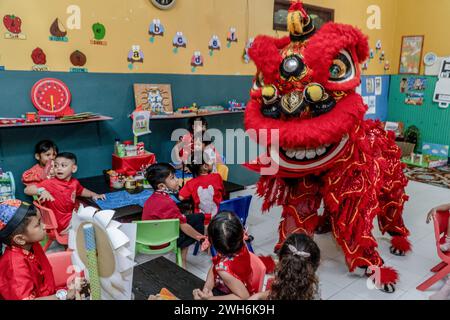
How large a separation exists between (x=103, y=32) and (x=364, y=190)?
264 cm

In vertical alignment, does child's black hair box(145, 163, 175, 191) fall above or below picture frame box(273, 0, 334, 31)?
below

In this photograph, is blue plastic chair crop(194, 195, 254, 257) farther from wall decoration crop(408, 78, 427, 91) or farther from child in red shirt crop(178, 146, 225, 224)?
wall decoration crop(408, 78, 427, 91)

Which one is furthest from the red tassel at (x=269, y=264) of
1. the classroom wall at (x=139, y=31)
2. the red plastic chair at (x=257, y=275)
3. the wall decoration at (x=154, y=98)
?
the classroom wall at (x=139, y=31)

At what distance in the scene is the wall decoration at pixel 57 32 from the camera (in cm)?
305

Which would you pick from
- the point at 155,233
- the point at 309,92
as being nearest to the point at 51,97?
the point at 155,233

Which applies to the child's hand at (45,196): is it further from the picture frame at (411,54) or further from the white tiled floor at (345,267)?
the picture frame at (411,54)

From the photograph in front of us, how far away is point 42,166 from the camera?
3.07m

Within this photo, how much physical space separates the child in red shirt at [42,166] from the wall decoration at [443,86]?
18.6 ft

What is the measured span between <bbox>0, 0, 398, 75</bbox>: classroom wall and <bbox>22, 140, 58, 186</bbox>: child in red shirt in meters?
0.66

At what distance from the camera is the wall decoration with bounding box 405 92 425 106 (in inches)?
238

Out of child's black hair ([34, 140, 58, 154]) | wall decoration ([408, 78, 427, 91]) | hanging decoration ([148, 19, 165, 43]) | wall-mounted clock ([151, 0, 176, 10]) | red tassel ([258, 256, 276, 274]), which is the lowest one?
red tassel ([258, 256, 276, 274])

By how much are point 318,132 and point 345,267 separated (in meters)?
1.30

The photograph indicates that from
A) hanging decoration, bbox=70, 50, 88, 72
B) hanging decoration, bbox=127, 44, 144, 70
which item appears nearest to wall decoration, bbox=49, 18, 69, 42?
hanging decoration, bbox=70, 50, 88, 72

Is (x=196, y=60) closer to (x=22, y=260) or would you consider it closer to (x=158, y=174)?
(x=158, y=174)
